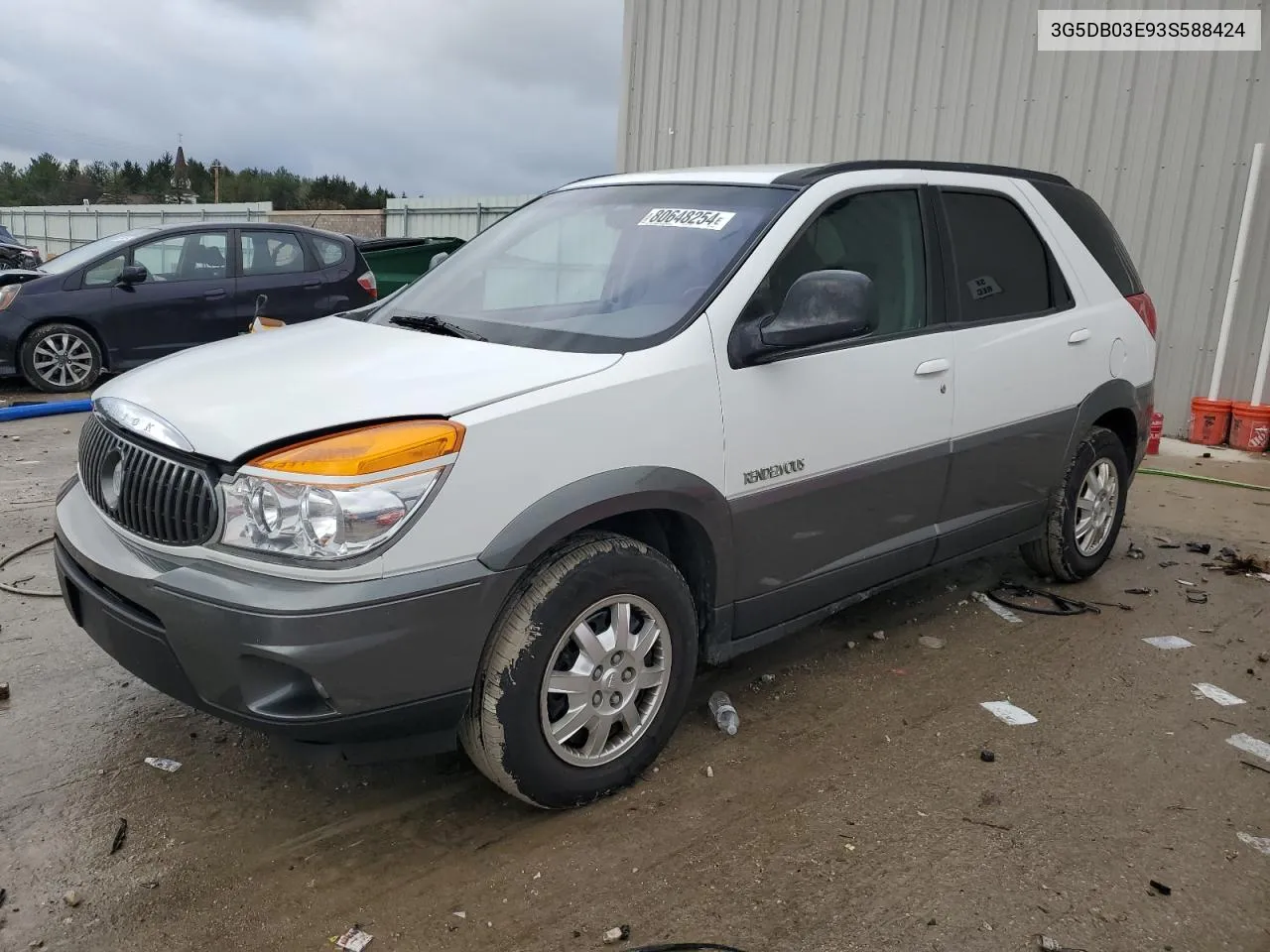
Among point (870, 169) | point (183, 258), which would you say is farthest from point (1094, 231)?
point (183, 258)

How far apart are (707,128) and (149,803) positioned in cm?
983

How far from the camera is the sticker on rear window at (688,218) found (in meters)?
3.34

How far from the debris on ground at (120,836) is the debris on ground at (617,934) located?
4.41ft

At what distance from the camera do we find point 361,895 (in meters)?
2.52

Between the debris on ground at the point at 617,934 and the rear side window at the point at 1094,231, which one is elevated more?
the rear side window at the point at 1094,231

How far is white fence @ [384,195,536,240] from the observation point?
1872 centimetres

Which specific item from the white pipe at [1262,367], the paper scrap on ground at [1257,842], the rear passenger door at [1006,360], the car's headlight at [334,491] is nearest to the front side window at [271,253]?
the rear passenger door at [1006,360]

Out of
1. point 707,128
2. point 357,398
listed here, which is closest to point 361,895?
point 357,398

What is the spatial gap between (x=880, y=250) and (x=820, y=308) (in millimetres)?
792

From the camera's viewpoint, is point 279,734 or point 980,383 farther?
point 980,383

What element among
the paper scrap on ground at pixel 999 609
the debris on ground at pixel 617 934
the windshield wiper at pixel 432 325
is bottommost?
the debris on ground at pixel 617 934

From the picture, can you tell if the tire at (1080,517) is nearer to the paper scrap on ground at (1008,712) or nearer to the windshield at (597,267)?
the paper scrap on ground at (1008,712)

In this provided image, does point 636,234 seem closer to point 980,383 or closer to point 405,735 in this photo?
point 980,383

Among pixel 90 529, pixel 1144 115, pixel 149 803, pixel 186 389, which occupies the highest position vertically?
pixel 1144 115
